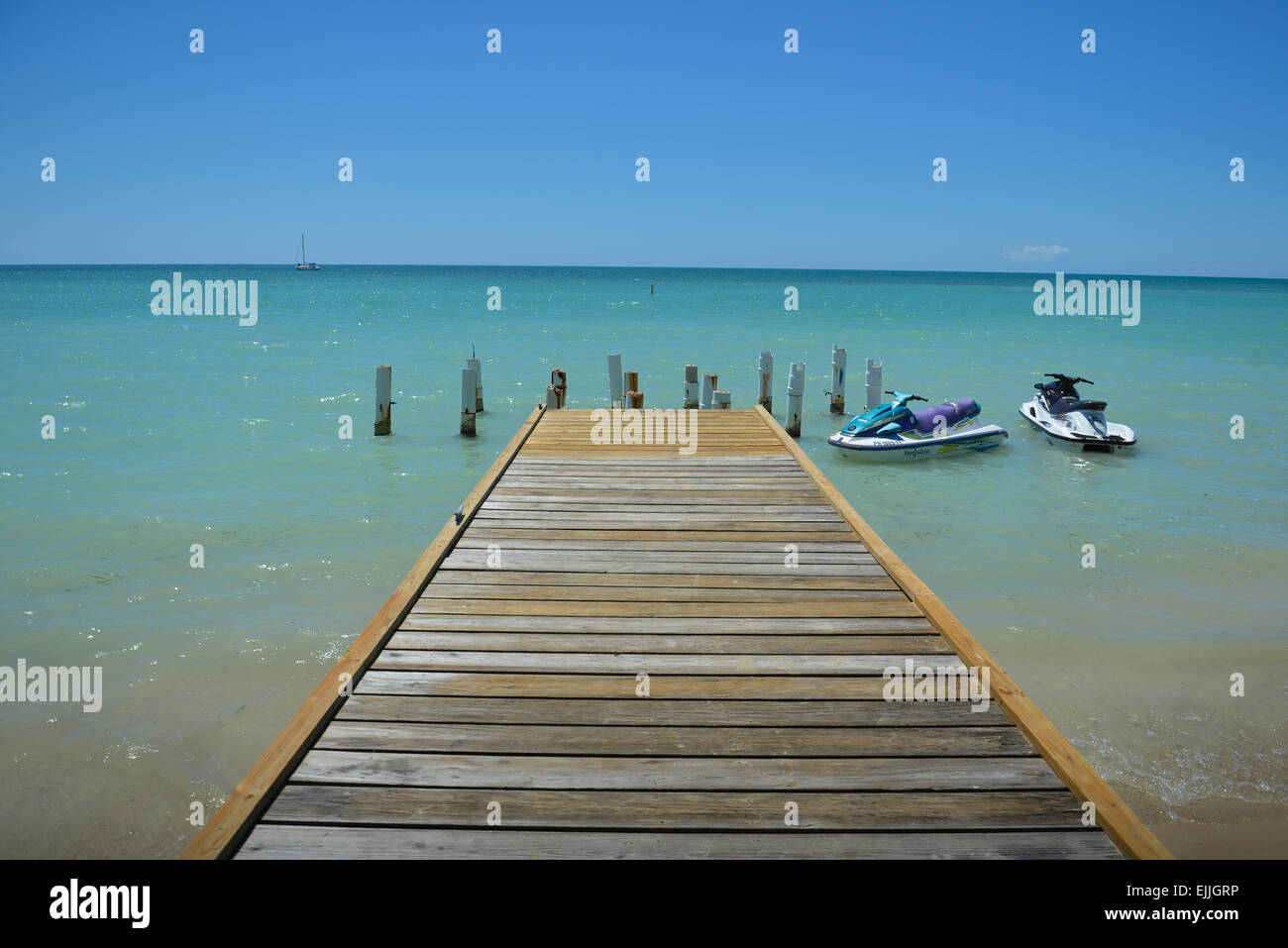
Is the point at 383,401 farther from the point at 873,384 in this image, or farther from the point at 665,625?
the point at 665,625

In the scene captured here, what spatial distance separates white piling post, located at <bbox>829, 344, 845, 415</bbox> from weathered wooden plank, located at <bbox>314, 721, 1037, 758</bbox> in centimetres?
1614

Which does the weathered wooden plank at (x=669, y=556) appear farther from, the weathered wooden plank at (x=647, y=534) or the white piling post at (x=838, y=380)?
the white piling post at (x=838, y=380)

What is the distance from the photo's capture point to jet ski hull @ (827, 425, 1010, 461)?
49.7ft

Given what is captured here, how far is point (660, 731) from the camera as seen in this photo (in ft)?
13.3

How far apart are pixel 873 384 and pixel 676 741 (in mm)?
15849

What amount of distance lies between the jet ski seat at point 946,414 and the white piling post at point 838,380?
3.69 metres

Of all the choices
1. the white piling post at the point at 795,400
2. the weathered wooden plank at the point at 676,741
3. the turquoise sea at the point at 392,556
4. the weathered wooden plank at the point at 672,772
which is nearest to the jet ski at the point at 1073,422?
the turquoise sea at the point at 392,556

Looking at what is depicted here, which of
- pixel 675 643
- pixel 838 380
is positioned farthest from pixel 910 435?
pixel 675 643

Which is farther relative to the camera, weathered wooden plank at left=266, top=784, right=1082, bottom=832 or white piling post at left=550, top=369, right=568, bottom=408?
white piling post at left=550, top=369, right=568, bottom=408

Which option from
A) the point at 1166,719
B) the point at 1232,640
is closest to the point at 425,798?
the point at 1166,719

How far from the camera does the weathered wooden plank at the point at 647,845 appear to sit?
3.20 m

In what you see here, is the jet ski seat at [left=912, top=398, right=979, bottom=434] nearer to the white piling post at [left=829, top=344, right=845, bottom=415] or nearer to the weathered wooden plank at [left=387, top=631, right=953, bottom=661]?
the white piling post at [left=829, top=344, right=845, bottom=415]

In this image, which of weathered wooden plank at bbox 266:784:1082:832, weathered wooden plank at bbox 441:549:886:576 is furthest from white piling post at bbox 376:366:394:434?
weathered wooden plank at bbox 266:784:1082:832
